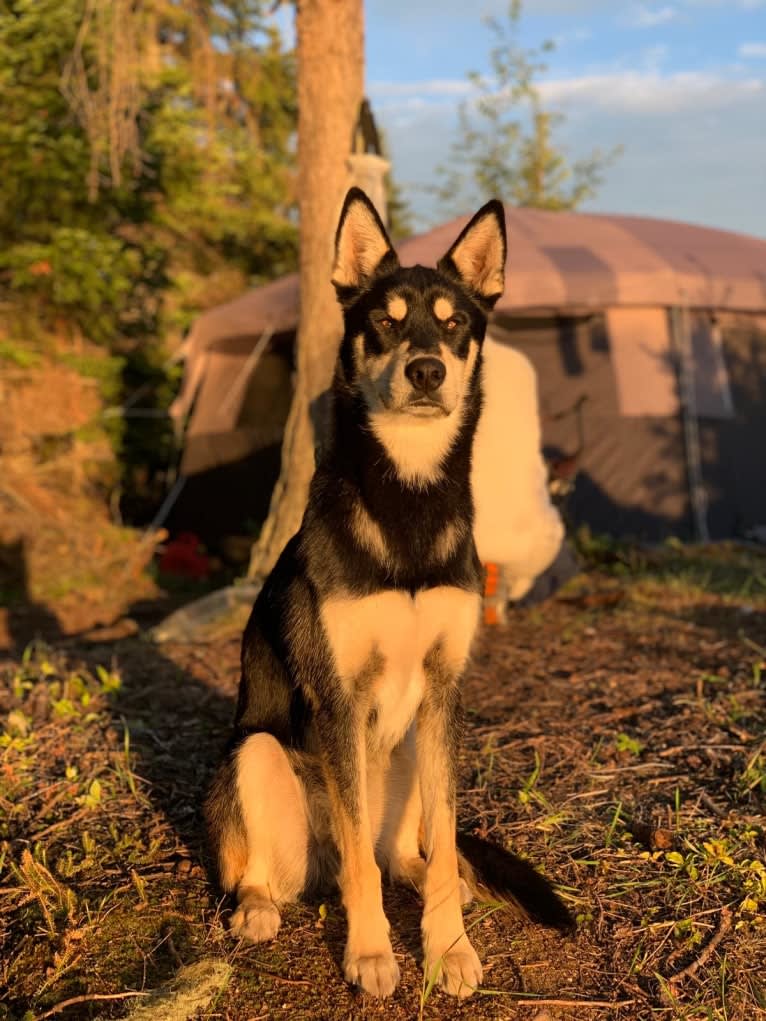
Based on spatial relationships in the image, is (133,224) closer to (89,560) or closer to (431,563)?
(89,560)

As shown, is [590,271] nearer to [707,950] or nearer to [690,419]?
[690,419]

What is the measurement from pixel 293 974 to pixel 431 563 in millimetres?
1183

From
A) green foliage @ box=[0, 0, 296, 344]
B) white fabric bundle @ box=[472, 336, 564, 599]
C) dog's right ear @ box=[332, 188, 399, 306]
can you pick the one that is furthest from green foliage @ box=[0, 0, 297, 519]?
dog's right ear @ box=[332, 188, 399, 306]

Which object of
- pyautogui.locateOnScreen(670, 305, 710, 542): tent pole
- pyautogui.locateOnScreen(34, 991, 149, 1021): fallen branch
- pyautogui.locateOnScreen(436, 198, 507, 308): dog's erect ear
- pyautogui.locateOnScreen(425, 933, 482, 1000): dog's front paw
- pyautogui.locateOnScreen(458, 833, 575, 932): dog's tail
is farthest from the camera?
pyautogui.locateOnScreen(670, 305, 710, 542): tent pole

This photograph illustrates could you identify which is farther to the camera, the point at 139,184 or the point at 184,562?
the point at 139,184

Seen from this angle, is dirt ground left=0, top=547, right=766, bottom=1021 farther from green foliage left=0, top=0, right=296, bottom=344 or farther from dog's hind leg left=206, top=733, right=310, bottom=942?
green foliage left=0, top=0, right=296, bottom=344

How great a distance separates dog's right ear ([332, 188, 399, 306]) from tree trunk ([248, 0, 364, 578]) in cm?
330

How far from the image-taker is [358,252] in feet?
10.8

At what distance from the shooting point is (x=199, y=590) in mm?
10023

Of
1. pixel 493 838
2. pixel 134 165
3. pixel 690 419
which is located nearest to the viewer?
pixel 493 838

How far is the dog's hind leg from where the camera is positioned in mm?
2783

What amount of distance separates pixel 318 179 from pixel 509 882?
5.37 metres

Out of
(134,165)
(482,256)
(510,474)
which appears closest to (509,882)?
(482,256)

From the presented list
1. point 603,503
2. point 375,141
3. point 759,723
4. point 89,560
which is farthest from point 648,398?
point 759,723
